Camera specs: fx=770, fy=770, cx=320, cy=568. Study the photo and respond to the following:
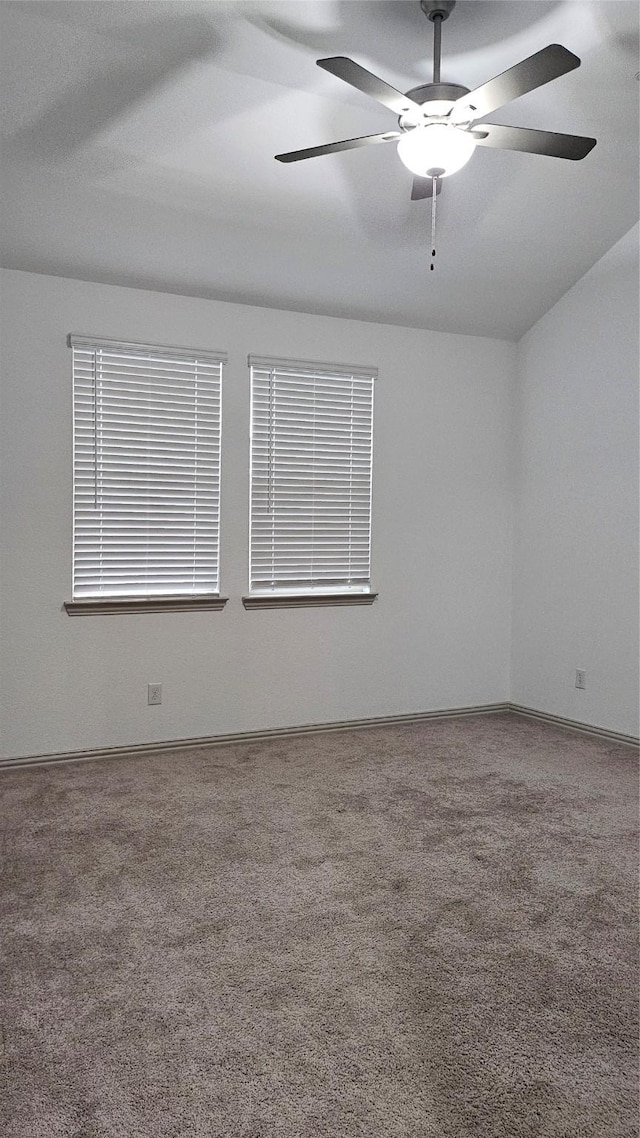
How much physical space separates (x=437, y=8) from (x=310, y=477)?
2497mm

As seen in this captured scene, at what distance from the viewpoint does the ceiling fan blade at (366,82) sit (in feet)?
6.94

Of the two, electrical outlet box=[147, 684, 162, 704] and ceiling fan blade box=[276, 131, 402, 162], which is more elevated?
ceiling fan blade box=[276, 131, 402, 162]

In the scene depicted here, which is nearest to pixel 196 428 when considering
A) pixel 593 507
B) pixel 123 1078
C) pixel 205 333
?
pixel 205 333

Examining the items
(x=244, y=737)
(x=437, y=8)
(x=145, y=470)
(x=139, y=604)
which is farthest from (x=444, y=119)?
(x=244, y=737)

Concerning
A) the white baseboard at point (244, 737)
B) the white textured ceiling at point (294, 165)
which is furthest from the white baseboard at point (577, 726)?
the white textured ceiling at point (294, 165)

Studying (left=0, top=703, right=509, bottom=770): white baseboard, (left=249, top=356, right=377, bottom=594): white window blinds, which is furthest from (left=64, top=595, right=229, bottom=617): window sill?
(left=0, top=703, right=509, bottom=770): white baseboard

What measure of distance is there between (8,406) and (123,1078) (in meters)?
3.05

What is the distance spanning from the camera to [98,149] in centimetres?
316

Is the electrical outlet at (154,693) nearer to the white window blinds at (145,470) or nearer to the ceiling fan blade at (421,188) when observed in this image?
the white window blinds at (145,470)

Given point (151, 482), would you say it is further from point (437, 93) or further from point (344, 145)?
point (437, 93)

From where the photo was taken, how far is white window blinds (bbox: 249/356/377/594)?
14.7 feet

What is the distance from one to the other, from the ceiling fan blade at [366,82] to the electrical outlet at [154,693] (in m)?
2.99

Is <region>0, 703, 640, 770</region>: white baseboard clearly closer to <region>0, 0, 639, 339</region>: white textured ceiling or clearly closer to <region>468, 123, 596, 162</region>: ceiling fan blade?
<region>0, 0, 639, 339</region>: white textured ceiling

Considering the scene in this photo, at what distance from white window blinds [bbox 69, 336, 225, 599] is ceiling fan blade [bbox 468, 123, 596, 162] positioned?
2191 mm
